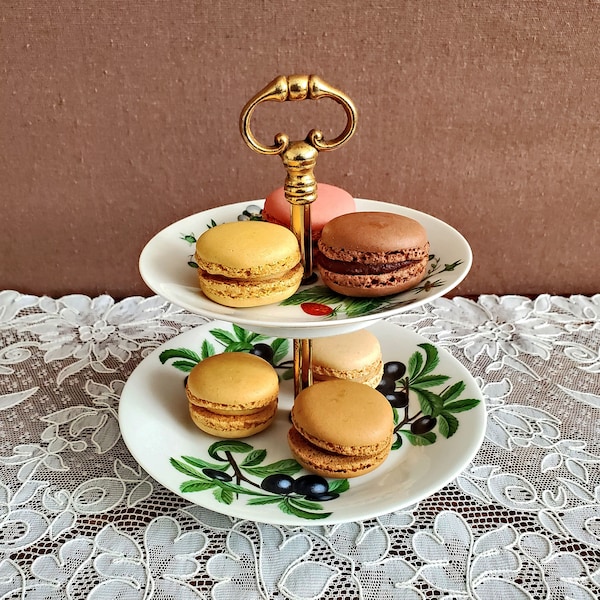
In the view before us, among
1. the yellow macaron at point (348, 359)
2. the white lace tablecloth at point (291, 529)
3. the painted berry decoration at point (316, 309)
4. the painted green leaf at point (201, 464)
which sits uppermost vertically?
the painted berry decoration at point (316, 309)

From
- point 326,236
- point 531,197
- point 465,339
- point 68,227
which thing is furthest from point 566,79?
point 68,227

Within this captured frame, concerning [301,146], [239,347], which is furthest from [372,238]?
[239,347]

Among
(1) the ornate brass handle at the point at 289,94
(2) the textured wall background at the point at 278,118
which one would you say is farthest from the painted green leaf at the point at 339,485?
(2) the textured wall background at the point at 278,118

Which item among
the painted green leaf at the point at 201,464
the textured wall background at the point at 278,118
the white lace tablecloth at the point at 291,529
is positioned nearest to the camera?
the white lace tablecloth at the point at 291,529

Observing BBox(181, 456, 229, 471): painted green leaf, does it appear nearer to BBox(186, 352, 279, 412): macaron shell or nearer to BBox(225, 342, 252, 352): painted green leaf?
BBox(186, 352, 279, 412): macaron shell

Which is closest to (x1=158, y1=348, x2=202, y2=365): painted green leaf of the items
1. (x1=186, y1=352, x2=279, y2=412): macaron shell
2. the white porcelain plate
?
the white porcelain plate

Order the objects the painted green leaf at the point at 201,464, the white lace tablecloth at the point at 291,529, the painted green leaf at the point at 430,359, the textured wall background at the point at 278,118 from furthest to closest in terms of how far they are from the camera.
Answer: the textured wall background at the point at 278,118 < the painted green leaf at the point at 430,359 < the painted green leaf at the point at 201,464 < the white lace tablecloth at the point at 291,529

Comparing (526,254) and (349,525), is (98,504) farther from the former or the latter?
(526,254)

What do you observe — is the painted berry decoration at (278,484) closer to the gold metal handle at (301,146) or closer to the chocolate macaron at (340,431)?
the chocolate macaron at (340,431)
